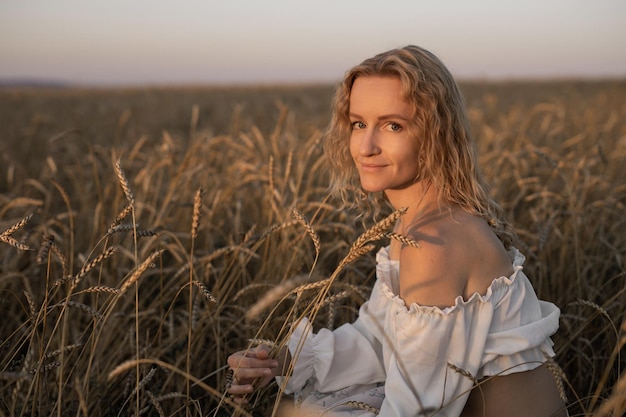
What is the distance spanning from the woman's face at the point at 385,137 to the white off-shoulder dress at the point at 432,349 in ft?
0.94

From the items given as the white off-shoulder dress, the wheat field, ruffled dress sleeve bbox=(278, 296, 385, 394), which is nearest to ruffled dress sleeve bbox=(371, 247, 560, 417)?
the white off-shoulder dress

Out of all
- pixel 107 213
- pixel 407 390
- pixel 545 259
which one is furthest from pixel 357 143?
pixel 107 213

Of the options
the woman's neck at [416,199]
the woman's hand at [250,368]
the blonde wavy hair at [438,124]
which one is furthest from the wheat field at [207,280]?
the blonde wavy hair at [438,124]

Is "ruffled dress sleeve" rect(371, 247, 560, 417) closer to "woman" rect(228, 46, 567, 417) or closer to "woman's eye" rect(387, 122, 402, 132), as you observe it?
"woman" rect(228, 46, 567, 417)

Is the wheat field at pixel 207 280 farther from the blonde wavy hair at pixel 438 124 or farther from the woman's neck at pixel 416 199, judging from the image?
the blonde wavy hair at pixel 438 124

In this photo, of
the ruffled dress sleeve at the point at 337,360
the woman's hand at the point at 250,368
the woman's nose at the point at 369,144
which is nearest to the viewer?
the woman's hand at the point at 250,368

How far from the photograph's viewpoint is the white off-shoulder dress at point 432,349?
1.49 m

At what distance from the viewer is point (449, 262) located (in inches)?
60.0

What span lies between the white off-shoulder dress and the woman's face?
0.94ft

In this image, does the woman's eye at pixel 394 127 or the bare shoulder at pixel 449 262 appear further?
the woman's eye at pixel 394 127

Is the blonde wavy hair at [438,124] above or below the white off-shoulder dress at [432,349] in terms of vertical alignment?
above

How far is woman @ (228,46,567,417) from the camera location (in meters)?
1.51

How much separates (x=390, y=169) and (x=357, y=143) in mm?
150

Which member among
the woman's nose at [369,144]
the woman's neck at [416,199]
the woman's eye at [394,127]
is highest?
the woman's eye at [394,127]
